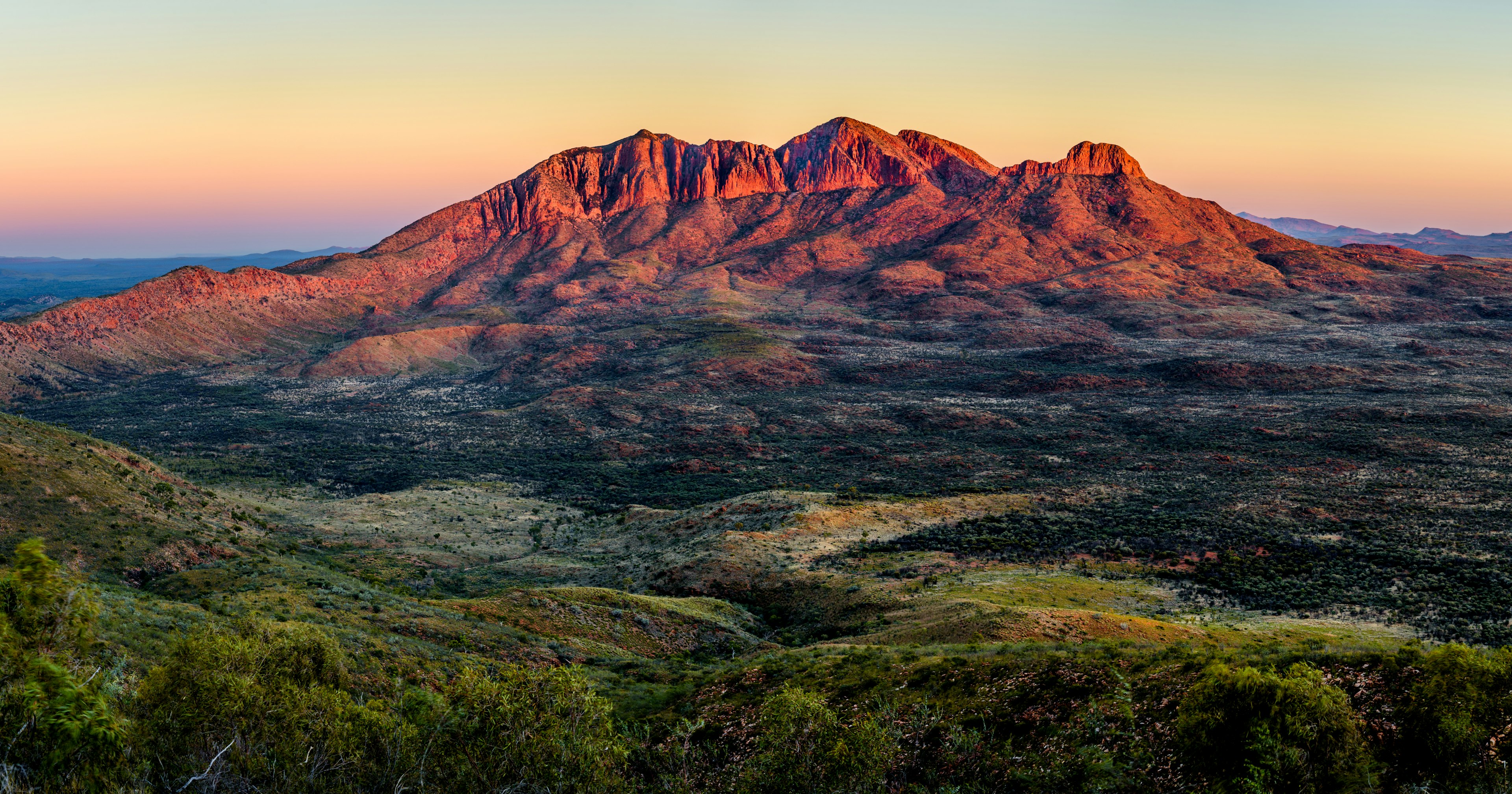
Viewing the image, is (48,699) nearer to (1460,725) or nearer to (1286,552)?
(1460,725)

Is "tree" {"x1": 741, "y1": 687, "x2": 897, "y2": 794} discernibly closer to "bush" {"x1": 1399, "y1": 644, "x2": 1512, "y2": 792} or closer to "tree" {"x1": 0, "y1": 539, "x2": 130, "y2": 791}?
"bush" {"x1": 1399, "y1": 644, "x2": 1512, "y2": 792}

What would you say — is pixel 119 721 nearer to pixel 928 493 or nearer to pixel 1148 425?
pixel 928 493

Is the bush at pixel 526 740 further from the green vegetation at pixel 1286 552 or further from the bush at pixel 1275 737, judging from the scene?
the green vegetation at pixel 1286 552

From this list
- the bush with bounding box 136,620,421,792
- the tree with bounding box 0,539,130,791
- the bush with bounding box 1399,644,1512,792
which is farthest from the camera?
the bush with bounding box 1399,644,1512,792

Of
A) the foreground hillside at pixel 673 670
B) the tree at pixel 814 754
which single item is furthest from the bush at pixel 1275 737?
the tree at pixel 814 754

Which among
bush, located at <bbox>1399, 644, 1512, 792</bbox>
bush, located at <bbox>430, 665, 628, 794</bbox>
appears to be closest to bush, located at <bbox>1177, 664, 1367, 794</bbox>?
bush, located at <bbox>1399, 644, 1512, 792</bbox>
